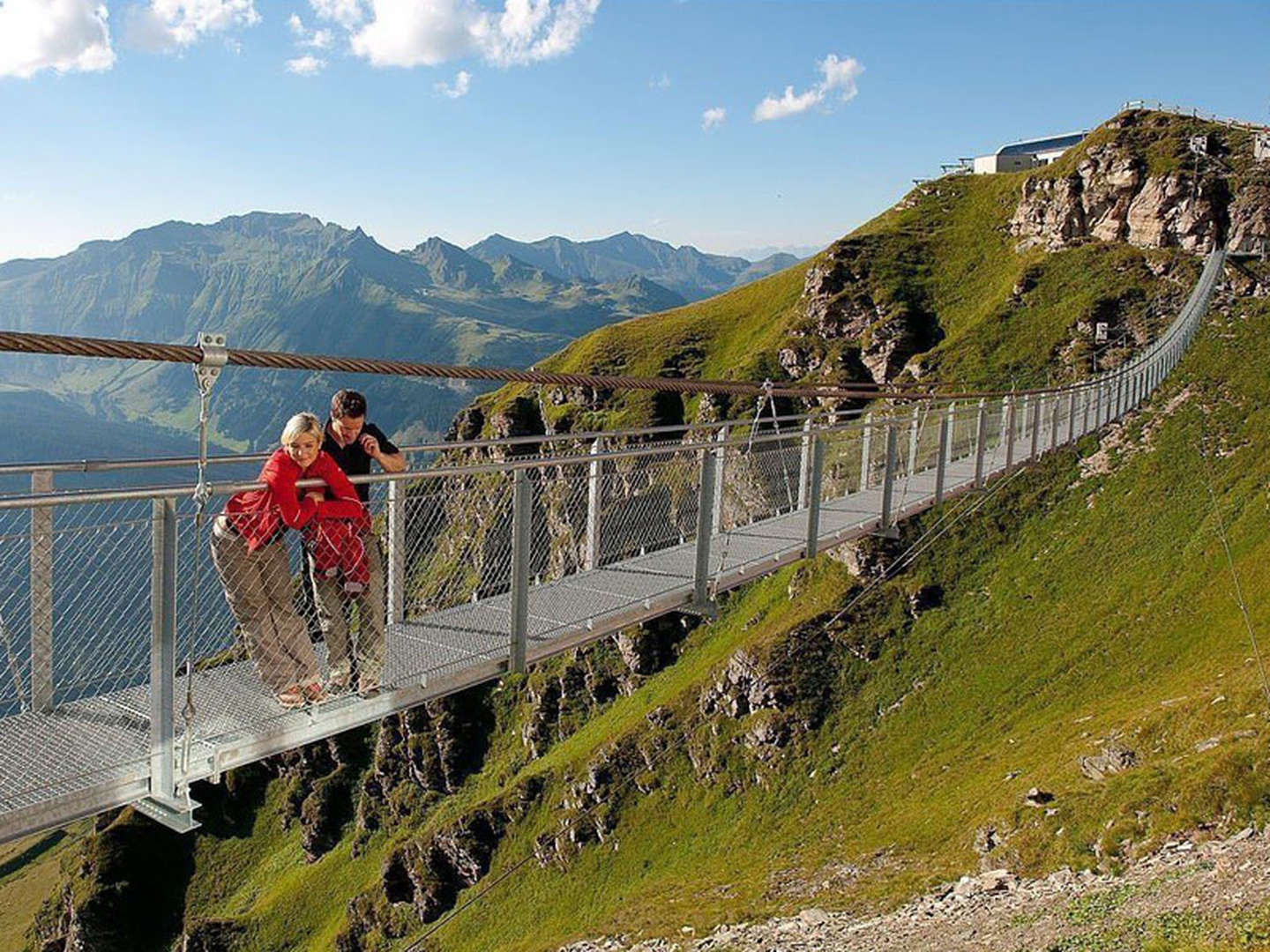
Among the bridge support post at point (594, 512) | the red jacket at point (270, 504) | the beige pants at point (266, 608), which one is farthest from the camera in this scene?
the bridge support post at point (594, 512)

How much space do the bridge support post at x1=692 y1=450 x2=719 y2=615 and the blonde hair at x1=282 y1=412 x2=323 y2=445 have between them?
12.3 feet

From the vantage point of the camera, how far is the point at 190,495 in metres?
4.75

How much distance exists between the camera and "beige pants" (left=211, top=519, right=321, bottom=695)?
208 inches

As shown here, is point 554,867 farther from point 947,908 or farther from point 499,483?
point 499,483

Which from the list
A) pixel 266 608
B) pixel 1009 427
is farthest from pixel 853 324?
pixel 266 608

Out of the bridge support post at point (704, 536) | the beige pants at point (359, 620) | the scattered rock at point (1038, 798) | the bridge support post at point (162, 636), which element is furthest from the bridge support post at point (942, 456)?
the scattered rock at point (1038, 798)

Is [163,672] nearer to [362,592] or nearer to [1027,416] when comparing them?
[362,592]

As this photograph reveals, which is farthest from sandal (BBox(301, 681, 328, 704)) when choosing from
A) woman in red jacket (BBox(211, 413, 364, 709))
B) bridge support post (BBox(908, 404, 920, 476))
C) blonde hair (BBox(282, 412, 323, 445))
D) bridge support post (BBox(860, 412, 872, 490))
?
bridge support post (BBox(908, 404, 920, 476))

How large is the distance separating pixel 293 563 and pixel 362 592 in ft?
1.51

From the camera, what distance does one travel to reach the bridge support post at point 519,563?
6.54m

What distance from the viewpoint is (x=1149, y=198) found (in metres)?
66.5

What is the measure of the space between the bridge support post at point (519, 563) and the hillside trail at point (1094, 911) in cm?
665

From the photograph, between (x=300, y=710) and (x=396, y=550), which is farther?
(x=396, y=550)

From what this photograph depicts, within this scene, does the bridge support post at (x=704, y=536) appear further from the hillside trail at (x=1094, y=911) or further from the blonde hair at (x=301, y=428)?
the hillside trail at (x=1094, y=911)
